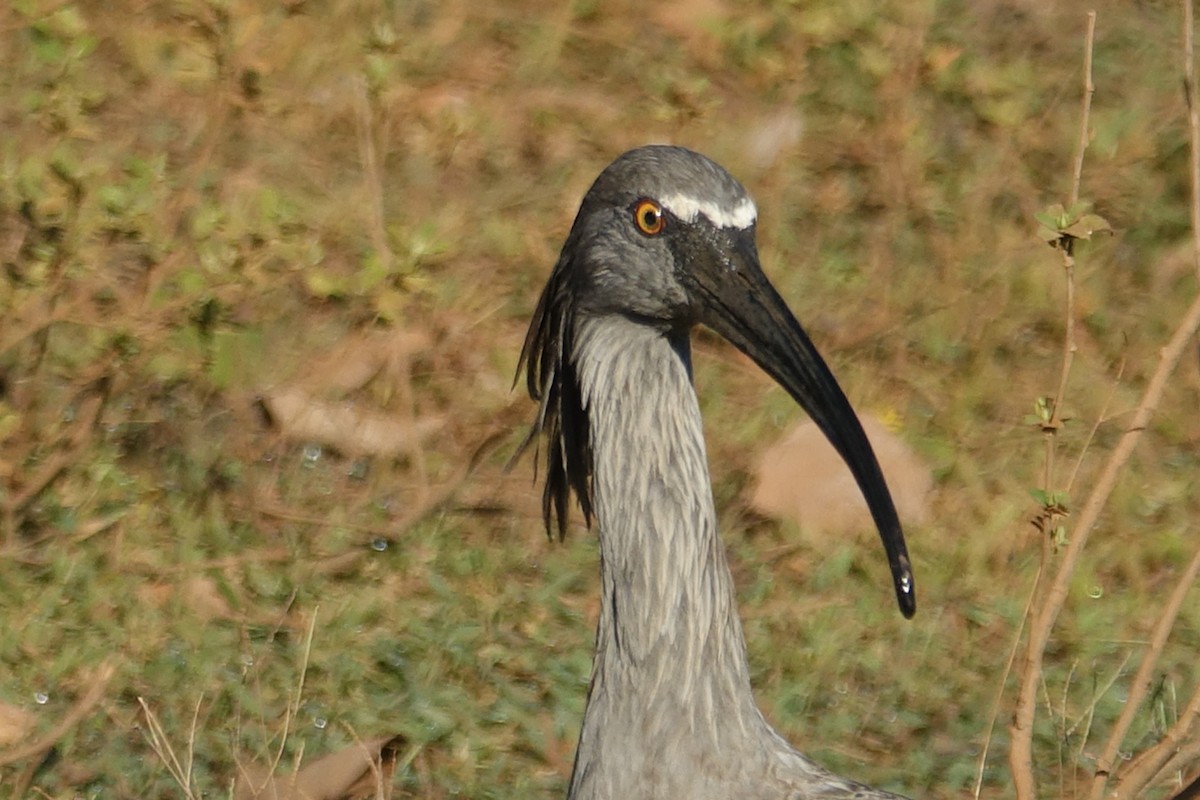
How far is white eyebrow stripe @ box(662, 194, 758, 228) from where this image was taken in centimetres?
356

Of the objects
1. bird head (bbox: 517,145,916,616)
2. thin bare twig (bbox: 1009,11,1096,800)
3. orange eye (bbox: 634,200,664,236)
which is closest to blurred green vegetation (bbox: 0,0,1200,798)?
thin bare twig (bbox: 1009,11,1096,800)

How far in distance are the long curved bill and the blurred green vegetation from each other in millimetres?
1909

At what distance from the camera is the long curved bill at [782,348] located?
346cm

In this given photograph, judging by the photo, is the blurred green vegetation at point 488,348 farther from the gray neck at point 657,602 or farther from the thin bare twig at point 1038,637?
the gray neck at point 657,602

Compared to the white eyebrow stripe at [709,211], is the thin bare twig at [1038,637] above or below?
below

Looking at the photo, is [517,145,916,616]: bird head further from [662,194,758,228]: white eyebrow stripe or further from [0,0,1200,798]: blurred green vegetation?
[0,0,1200,798]: blurred green vegetation

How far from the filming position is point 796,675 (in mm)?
5625

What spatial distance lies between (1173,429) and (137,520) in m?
3.51

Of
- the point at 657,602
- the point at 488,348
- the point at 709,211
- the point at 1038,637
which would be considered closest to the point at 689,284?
the point at 709,211

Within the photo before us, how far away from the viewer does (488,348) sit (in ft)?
22.3

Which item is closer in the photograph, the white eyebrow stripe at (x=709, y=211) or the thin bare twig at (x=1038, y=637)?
the white eyebrow stripe at (x=709, y=211)

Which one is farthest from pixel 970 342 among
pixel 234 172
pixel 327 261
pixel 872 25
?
pixel 234 172

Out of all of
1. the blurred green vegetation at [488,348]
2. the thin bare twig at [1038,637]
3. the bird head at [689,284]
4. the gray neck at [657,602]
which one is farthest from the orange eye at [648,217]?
the blurred green vegetation at [488,348]

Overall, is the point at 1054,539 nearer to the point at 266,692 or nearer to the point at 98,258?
the point at 266,692
